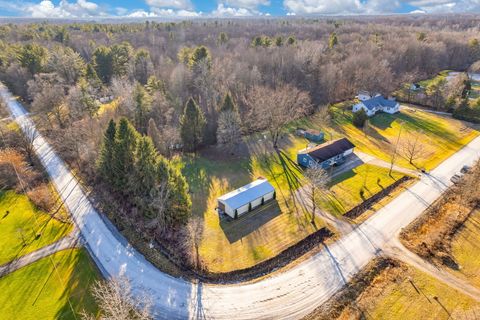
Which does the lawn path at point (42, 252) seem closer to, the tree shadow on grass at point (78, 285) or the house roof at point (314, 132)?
the tree shadow on grass at point (78, 285)

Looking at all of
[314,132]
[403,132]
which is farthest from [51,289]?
[403,132]

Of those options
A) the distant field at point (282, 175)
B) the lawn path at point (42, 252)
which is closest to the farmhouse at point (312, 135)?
the distant field at point (282, 175)

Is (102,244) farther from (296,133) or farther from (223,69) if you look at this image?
(223,69)

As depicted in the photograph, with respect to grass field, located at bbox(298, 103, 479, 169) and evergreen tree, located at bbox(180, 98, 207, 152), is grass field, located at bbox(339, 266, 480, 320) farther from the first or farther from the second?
evergreen tree, located at bbox(180, 98, 207, 152)

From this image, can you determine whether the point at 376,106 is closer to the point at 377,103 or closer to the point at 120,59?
the point at 377,103

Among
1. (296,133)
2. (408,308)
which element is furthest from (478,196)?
(296,133)

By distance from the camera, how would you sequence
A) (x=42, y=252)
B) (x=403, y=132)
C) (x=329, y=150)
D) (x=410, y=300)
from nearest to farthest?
1. (x=410, y=300)
2. (x=42, y=252)
3. (x=329, y=150)
4. (x=403, y=132)

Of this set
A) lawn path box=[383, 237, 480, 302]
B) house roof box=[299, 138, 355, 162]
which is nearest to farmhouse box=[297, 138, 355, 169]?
house roof box=[299, 138, 355, 162]
